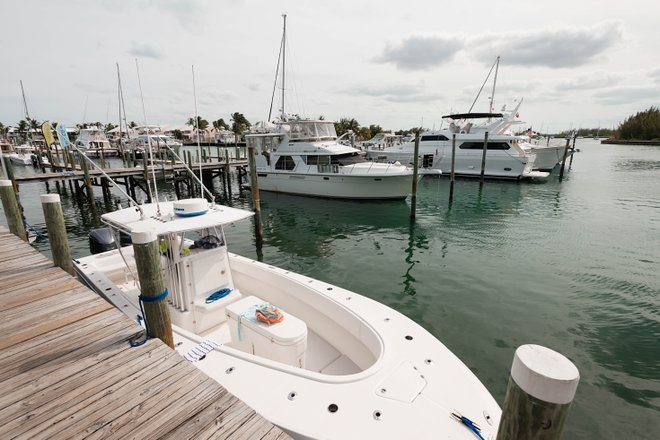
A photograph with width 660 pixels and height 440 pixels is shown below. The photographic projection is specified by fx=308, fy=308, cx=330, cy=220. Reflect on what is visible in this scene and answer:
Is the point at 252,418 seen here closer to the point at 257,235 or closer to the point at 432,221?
the point at 257,235

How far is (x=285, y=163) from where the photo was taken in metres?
19.8

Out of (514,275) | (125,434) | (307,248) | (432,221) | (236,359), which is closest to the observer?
(125,434)

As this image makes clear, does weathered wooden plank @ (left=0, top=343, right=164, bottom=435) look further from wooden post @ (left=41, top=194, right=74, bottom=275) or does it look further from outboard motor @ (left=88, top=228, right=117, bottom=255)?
outboard motor @ (left=88, top=228, right=117, bottom=255)

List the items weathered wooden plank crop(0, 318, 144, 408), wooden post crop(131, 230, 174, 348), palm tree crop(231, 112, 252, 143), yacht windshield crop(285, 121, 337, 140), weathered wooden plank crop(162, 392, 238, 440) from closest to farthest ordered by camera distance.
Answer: weathered wooden plank crop(162, 392, 238, 440), weathered wooden plank crop(0, 318, 144, 408), wooden post crop(131, 230, 174, 348), yacht windshield crop(285, 121, 337, 140), palm tree crop(231, 112, 252, 143)

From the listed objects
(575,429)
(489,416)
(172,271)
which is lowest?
(575,429)

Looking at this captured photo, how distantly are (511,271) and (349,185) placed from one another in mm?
10311

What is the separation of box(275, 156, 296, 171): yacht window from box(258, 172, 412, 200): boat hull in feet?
1.62

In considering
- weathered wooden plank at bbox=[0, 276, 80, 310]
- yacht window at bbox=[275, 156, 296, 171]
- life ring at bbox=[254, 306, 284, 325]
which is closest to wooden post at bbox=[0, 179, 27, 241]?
weathered wooden plank at bbox=[0, 276, 80, 310]

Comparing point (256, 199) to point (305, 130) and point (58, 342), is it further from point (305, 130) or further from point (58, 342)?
point (58, 342)

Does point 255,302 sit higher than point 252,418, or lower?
lower

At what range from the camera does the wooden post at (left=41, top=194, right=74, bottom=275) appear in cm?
455

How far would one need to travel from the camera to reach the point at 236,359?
3285 mm

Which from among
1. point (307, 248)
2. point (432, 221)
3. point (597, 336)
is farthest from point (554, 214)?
point (307, 248)

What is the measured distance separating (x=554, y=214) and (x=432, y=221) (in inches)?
251
